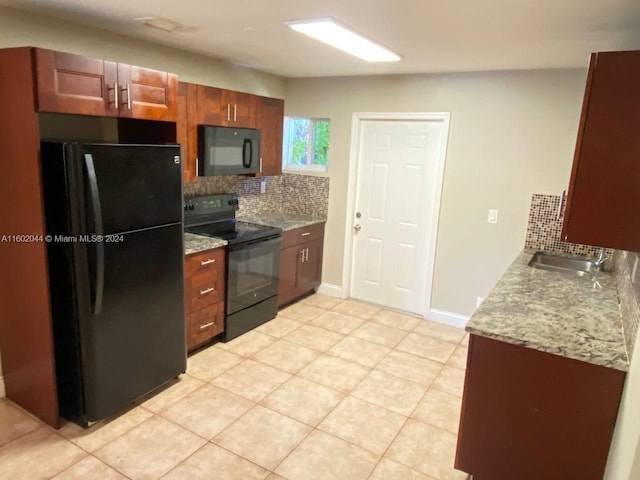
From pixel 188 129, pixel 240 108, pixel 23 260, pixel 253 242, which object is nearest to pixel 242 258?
pixel 253 242

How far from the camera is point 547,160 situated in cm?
354

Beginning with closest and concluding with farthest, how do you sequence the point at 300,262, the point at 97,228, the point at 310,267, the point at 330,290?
the point at 97,228 < the point at 300,262 < the point at 310,267 < the point at 330,290

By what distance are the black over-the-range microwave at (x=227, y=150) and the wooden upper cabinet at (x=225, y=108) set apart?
74mm

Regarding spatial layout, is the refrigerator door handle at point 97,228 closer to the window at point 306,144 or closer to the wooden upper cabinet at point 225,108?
the wooden upper cabinet at point 225,108

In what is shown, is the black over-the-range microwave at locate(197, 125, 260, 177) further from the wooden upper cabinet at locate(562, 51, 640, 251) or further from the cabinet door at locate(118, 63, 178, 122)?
the wooden upper cabinet at locate(562, 51, 640, 251)

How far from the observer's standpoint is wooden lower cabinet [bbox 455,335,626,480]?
181 centimetres

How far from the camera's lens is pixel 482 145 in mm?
3777

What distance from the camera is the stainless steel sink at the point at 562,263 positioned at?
3.15m

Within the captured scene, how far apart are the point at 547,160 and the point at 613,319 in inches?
69.6

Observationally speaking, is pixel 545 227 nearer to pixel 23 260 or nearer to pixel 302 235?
pixel 302 235

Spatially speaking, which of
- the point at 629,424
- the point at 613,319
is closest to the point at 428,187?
the point at 613,319

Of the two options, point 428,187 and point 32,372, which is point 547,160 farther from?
point 32,372

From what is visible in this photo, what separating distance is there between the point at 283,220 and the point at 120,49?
6.83 ft

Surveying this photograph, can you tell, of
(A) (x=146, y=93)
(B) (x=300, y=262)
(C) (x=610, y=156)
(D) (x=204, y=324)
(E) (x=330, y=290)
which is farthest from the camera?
(E) (x=330, y=290)
